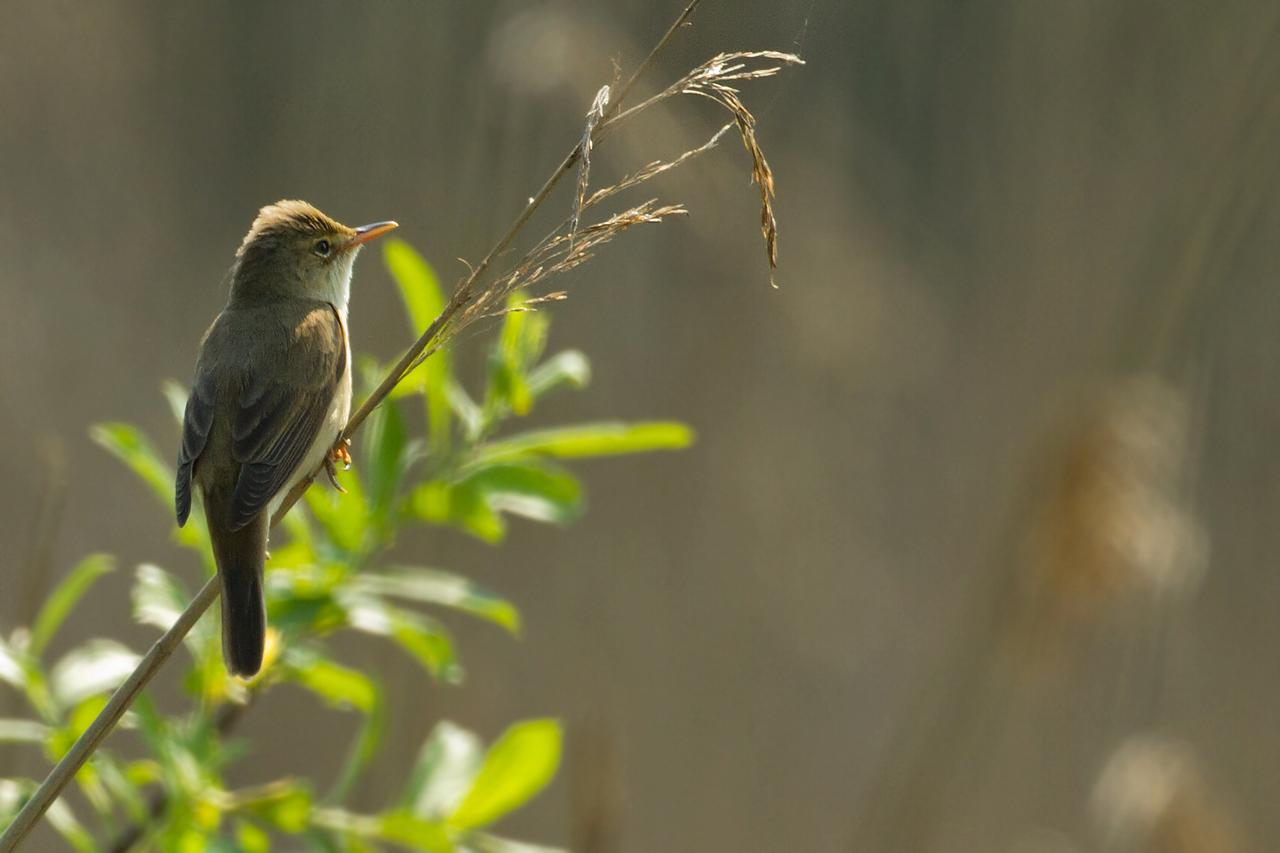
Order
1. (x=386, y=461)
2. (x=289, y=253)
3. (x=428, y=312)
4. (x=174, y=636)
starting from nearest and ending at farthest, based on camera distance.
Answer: (x=174, y=636)
(x=386, y=461)
(x=428, y=312)
(x=289, y=253)

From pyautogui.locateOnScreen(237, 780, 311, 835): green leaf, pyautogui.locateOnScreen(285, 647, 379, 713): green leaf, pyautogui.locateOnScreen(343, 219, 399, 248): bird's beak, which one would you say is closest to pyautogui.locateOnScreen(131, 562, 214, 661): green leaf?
pyautogui.locateOnScreen(285, 647, 379, 713): green leaf

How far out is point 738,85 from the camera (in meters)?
2.21

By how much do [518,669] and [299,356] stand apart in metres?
2.57

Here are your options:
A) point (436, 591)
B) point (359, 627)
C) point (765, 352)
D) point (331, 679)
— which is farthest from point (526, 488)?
point (765, 352)

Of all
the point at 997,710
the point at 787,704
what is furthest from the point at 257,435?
the point at 787,704

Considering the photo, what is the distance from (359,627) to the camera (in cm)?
263

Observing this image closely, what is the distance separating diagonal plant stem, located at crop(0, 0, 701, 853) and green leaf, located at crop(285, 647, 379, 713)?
1.94 feet

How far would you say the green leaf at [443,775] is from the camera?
261cm

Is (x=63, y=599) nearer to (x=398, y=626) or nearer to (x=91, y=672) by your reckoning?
(x=91, y=672)

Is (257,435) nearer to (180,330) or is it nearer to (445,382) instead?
(445,382)

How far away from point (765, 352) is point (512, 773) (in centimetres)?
310

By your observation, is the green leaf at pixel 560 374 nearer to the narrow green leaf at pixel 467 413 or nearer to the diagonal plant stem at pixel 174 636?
the narrow green leaf at pixel 467 413

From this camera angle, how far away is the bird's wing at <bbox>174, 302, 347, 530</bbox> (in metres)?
2.99

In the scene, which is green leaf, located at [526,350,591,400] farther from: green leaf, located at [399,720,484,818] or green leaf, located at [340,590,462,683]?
green leaf, located at [399,720,484,818]
